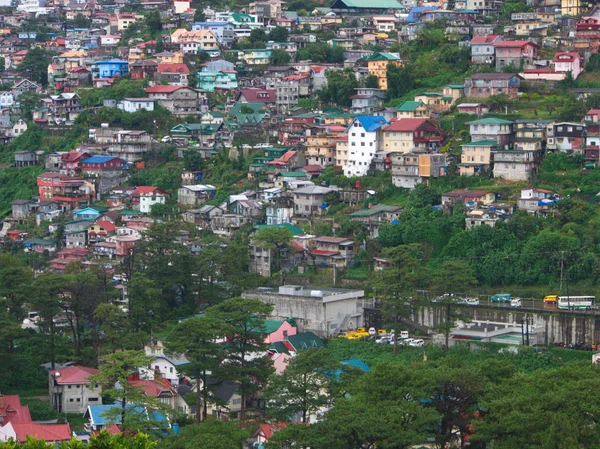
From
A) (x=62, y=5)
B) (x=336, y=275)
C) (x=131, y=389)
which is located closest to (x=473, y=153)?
(x=336, y=275)

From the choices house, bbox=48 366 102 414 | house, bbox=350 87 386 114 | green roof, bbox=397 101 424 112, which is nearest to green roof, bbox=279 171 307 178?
green roof, bbox=397 101 424 112

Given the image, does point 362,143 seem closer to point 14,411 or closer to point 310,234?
point 310,234

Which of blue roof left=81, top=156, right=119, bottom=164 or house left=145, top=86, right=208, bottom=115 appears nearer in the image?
blue roof left=81, top=156, right=119, bottom=164

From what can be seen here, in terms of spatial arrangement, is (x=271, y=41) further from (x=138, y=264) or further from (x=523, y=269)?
(x=523, y=269)

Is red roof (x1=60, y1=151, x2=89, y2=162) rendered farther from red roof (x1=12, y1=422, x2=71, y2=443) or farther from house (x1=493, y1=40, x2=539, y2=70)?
red roof (x1=12, y1=422, x2=71, y2=443)

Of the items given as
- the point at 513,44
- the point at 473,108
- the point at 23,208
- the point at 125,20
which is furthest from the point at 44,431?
the point at 125,20

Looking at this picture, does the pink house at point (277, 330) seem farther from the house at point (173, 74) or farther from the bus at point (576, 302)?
the house at point (173, 74)

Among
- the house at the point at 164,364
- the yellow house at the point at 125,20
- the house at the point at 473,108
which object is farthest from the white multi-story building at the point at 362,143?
the yellow house at the point at 125,20
